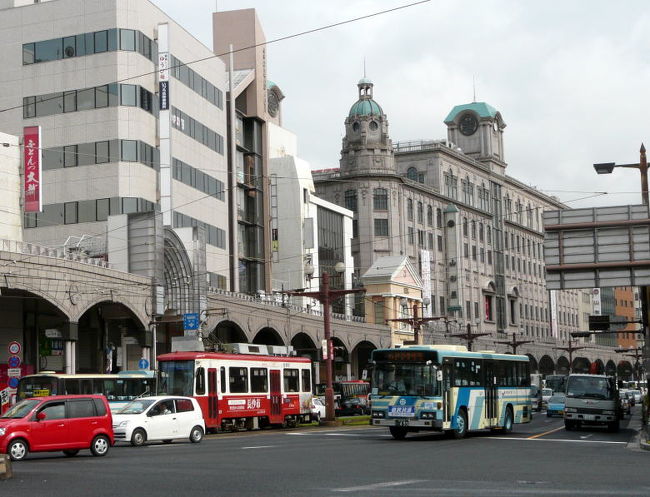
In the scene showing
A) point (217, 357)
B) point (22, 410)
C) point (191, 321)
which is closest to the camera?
point (22, 410)

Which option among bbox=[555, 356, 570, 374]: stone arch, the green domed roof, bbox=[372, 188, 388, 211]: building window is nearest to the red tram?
bbox=[372, 188, 388, 211]: building window

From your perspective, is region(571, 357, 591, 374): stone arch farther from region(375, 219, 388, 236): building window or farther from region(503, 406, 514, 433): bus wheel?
region(503, 406, 514, 433): bus wheel

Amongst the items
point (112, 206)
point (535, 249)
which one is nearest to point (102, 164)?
point (112, 206)

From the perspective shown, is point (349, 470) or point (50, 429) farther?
point (50, 429)

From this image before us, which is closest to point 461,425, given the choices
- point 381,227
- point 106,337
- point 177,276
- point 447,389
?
point 447,389

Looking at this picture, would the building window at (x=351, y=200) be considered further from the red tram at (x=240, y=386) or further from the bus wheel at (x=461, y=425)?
the bus wheel at (x=461, y=425)

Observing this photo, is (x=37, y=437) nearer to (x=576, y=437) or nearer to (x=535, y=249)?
(x=576, y=437)

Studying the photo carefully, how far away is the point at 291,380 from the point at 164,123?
919 inches

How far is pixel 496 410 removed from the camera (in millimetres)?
35688

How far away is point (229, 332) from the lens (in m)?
73.9

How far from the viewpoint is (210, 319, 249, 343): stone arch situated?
64375 millimetres

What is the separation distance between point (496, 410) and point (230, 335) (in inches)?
1591

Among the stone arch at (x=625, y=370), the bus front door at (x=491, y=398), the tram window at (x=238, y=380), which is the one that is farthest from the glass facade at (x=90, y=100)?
the stone arch at (x=625, y=370)

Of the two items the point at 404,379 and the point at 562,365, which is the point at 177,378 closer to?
the point at 404,379
